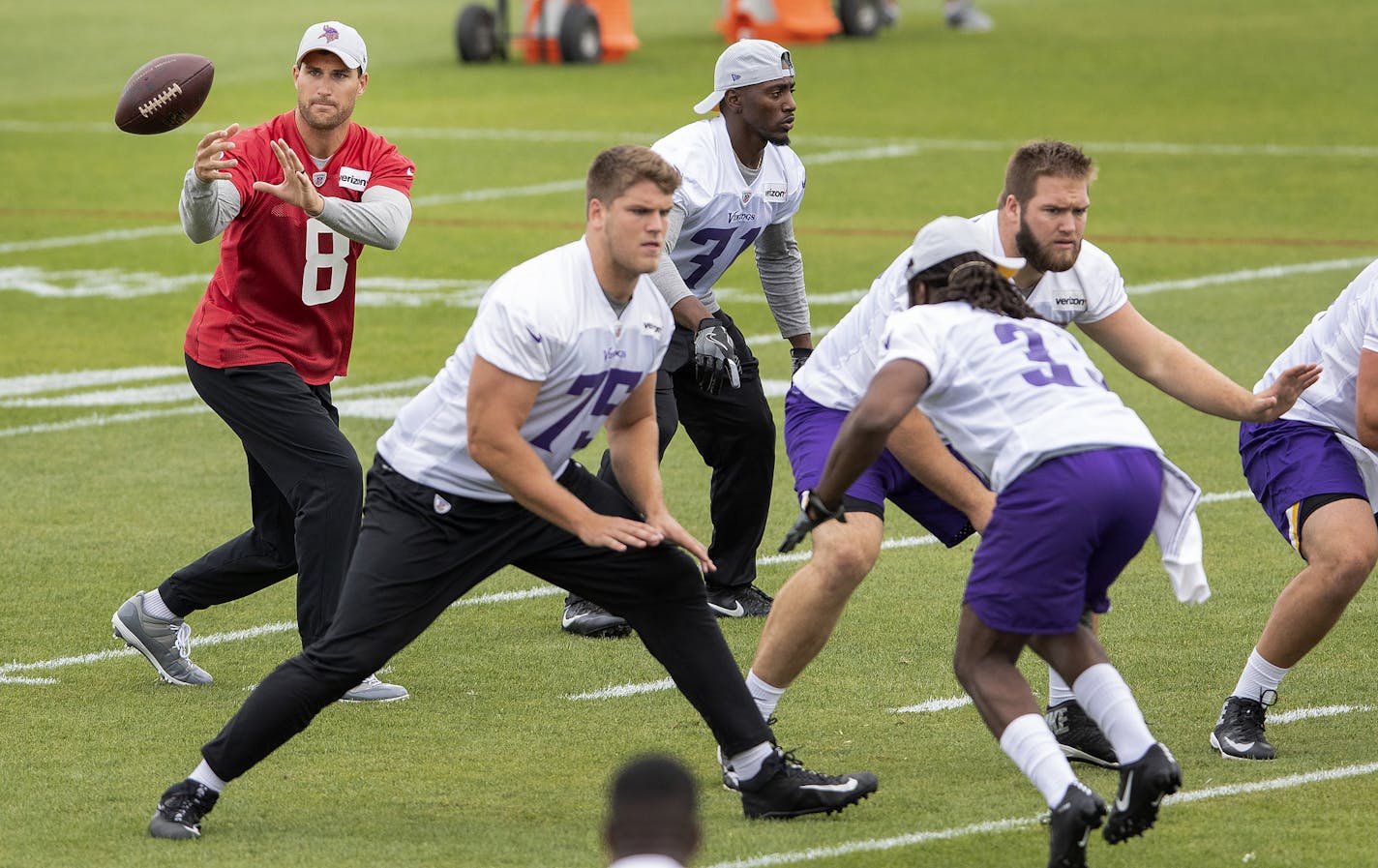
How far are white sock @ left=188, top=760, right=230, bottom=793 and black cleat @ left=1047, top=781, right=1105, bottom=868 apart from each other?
241 centimetres

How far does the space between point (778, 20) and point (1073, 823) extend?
99.5 feet

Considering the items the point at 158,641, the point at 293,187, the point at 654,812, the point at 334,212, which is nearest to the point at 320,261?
the point at 334,212

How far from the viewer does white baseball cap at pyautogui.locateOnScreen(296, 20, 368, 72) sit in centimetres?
833

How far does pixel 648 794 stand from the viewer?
12.9ft

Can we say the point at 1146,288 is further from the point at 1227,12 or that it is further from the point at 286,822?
the point at 1227,12

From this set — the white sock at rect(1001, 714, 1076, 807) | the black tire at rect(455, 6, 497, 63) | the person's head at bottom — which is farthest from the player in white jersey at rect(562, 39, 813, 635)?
the black tire at rect(455, 6, 497, 63)

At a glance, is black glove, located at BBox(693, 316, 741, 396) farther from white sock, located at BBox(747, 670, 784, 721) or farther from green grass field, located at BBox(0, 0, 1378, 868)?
white sock, located at BBox(747, 670, 784, 721)

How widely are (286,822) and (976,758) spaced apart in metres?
2.21

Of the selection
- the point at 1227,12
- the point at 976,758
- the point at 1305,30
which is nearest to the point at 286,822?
the point at 976,758

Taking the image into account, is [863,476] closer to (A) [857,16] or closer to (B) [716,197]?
(B) [716,197]

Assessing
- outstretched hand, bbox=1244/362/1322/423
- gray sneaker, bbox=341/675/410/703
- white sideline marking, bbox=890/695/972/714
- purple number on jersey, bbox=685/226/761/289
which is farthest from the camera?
purple number on jersey, bbox=685/226/761/289

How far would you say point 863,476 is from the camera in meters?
7.40

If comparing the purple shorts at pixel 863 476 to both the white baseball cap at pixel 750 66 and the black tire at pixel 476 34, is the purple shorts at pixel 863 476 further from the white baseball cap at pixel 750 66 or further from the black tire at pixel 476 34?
the black tire at pixel 476 34

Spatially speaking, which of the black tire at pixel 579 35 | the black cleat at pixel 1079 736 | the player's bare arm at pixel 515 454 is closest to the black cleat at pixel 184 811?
the player's bare arm at pixel 515 454
